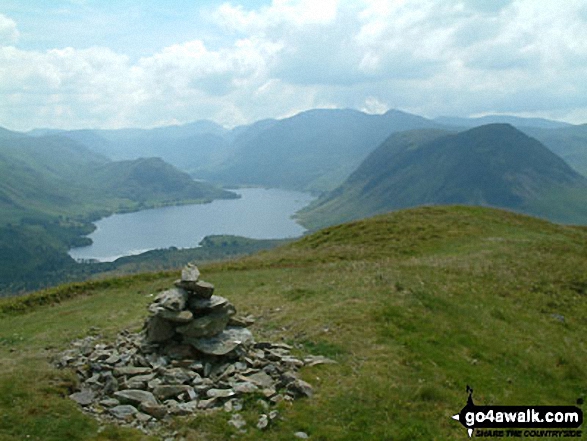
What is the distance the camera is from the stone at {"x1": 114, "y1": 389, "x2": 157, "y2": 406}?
16.0 metres

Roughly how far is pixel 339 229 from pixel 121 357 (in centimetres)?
4386

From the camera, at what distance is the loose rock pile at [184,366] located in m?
15.8

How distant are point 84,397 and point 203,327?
4865 mm

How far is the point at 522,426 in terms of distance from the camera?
15.9m

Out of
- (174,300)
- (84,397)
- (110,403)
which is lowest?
(110,403)

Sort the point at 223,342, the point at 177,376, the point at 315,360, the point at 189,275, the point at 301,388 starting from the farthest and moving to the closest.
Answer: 1. the point at 189,275
2. the point at 223,342
3. the point at 315,360
4. the point at 177,376
5. the point at 301,388

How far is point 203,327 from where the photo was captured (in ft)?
61.7

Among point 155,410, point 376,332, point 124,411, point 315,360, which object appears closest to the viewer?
point 155,410

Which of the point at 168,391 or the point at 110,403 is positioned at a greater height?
the point at 168,391

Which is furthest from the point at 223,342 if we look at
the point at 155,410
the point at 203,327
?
the point at 155,410

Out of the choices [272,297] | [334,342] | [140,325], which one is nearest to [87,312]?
[140,325]

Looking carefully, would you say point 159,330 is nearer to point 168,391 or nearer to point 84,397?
point 168,391

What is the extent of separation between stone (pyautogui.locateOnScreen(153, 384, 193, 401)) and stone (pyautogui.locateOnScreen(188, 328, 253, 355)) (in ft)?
6.66

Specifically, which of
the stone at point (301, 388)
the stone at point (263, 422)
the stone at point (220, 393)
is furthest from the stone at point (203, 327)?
the stone at point (263, 422)
